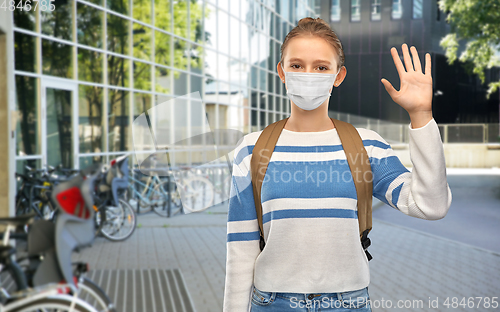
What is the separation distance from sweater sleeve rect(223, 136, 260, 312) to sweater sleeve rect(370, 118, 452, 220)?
44cm

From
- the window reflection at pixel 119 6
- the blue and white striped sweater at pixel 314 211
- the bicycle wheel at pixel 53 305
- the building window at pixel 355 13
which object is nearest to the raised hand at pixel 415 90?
the blue and white striped sweater at pixel 314 211

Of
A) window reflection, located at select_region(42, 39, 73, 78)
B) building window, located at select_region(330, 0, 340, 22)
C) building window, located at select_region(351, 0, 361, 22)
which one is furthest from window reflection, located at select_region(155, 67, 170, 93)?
building window, located at select_region(330, 0, 340, 22)

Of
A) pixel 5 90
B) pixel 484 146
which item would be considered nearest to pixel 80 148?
pixel 5 90

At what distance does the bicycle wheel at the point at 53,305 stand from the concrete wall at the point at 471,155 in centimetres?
2570

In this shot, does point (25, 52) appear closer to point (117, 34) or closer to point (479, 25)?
point (117, 34)

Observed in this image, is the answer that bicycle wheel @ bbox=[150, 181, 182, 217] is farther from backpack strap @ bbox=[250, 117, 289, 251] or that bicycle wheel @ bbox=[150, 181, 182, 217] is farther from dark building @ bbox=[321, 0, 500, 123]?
dark building @ bbox=[321, 0, 500, 123]

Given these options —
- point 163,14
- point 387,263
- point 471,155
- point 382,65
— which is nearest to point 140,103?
point 163,14

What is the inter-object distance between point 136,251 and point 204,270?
1.48 metres

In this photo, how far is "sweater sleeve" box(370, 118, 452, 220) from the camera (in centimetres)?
139

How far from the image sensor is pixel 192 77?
526 inches

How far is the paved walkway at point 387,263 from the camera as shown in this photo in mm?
5062

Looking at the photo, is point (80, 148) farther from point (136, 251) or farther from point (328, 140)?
point (328, 140)

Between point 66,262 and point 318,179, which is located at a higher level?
point 318,179

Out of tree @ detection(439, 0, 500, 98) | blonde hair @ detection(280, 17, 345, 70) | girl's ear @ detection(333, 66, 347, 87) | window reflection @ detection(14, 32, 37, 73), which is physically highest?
tree @ detection(439, 0, 500, 98)
